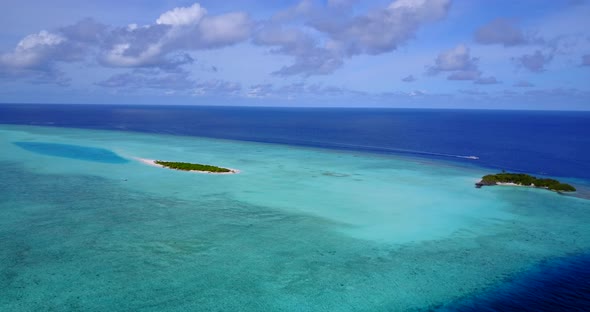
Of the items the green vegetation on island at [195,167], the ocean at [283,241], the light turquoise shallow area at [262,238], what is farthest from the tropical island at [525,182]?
the green vegetation on island at [195,167]

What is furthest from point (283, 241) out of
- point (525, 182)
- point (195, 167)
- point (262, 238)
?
point (525, 182)

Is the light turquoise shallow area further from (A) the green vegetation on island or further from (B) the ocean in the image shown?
(A) the green vegetation on island

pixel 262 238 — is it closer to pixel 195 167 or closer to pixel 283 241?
pixel 283 241

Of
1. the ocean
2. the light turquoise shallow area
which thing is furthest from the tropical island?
the light turquoise shallow area

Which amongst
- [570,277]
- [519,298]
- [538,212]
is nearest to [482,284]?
[519,298]

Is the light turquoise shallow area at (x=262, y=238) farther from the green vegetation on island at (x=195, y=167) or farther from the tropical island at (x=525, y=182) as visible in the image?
the tropical island at (x=525, y=182)

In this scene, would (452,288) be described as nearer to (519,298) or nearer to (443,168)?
(519,298)
